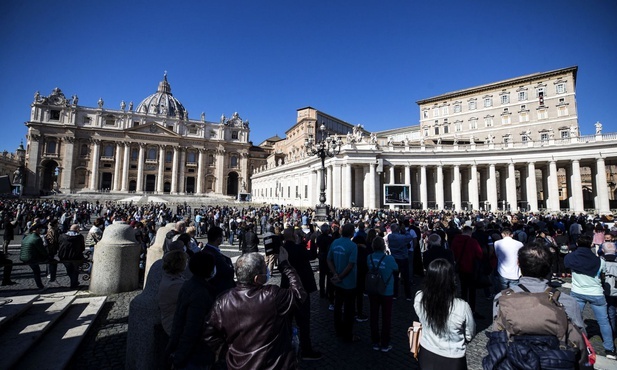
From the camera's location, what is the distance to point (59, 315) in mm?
4641

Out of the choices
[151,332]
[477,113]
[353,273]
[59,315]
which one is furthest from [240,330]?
[477,113]

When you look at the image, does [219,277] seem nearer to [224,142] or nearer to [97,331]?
[97,331]

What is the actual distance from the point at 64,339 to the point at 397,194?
24376mm

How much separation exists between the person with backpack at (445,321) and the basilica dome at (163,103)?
262ft

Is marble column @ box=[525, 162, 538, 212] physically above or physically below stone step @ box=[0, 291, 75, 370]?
above

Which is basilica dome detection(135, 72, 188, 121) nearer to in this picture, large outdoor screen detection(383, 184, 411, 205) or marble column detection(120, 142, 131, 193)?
marble column detection(120, 142, 131, 193)

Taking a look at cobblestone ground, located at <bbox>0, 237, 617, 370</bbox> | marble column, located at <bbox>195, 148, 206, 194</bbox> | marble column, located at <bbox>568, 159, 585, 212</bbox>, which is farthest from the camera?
marble column, located at <bbox>195, 148, 206, 194</bbox>

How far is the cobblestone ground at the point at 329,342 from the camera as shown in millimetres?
3705

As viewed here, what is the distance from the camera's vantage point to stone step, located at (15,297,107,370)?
346 cm

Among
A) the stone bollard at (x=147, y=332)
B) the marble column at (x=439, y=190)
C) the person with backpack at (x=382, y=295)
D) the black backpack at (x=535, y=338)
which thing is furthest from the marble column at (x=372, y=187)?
the black backpack at (x=535, y=338)

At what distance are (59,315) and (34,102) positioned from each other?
67708 millimetres

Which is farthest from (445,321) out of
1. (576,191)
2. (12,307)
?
(576,191)

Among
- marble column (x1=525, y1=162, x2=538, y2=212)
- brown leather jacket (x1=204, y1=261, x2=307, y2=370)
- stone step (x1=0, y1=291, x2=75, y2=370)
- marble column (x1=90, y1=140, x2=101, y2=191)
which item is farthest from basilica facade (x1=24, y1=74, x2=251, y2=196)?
brown leather jacket (x1=204, y1=261, x2=307, y2=370)

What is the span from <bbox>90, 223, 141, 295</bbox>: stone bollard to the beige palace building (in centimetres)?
2438
